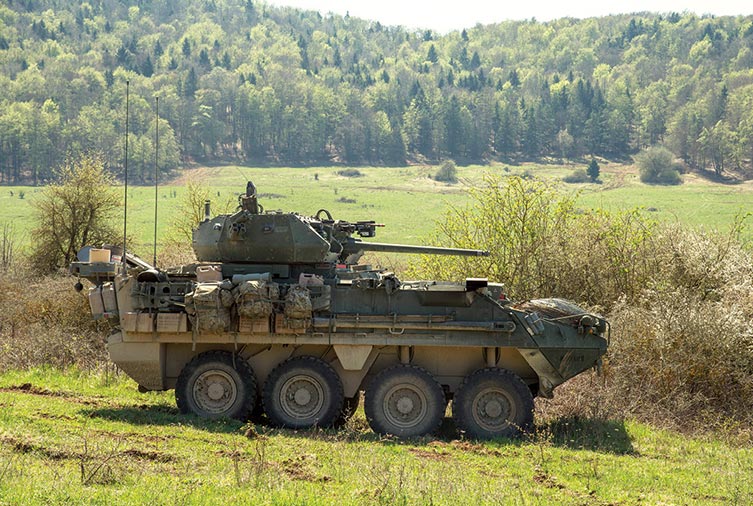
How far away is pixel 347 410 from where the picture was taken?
16.8 metres

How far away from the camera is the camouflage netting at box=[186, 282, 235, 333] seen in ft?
51.5

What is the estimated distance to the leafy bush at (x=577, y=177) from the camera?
10756cm

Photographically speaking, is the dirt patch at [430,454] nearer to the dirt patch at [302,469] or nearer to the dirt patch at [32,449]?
the dirt patch at [302,469]

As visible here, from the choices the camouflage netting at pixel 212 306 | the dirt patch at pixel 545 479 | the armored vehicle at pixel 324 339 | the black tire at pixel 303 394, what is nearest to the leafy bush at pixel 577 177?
the armored vehicle at pixel 324 339

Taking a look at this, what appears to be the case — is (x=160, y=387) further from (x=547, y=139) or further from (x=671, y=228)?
(x=547, y=139)

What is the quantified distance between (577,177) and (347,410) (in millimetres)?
95320

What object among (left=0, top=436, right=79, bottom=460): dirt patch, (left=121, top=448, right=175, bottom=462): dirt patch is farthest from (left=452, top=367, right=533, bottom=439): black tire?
(left=0, top=436, right=79, bottom=460): dirt patch

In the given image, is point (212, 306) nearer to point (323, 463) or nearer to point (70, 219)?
point (323, 463)

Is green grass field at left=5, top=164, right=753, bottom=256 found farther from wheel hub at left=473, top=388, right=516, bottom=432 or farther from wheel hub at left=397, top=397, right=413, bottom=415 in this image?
wheel hub at left=473, top=388, right=516, bottom=432

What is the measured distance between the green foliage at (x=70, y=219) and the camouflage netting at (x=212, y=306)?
72.7ft

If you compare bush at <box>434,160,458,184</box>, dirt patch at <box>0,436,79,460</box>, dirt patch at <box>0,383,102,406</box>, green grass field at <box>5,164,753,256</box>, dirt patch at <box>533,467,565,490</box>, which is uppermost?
bush at <box>434,160,458,184</box>

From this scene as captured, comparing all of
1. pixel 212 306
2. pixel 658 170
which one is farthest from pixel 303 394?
pixel 658 170

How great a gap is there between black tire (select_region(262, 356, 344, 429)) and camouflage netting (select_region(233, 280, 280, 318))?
3.59 feet

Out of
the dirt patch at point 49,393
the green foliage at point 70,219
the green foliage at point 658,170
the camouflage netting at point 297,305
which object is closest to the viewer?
the camouflage netting at point 297,305
